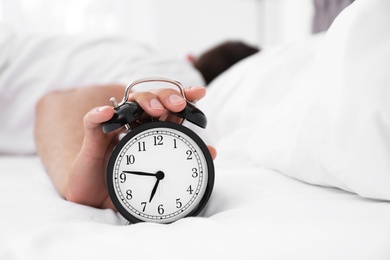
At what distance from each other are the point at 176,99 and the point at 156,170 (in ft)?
0.35

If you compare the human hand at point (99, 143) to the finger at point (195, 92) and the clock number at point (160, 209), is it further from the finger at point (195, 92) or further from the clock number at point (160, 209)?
the clock number at point (160, 209)

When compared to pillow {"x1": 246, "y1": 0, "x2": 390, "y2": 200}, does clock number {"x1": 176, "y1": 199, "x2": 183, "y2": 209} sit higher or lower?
lower

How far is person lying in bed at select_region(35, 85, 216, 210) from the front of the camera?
2.42 ft

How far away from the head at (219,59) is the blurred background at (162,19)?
1.01 metres

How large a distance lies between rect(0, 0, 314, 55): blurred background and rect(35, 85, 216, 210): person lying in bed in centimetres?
221

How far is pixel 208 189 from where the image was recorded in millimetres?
750

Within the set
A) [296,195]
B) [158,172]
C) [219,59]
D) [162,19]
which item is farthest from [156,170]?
[162,19]

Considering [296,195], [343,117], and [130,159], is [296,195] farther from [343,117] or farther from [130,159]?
[130,159]

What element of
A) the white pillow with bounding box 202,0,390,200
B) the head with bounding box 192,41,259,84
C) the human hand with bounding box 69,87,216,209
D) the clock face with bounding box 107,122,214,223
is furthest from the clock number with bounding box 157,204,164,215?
the head with bounding box 192,41,259,84

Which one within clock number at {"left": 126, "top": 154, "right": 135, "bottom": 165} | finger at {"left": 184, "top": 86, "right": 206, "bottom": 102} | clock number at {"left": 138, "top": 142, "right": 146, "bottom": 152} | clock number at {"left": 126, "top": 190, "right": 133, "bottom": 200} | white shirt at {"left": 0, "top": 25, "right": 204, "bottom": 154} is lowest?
white shirt at {"left": 0, "top": 25, "right": 204, "bottom": 154}

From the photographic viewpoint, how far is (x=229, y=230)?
0.64 metres

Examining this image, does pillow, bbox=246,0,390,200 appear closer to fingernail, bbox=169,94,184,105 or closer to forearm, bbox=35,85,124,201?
fingernail, bbox=169,94,184,105

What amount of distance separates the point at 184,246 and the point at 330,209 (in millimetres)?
231


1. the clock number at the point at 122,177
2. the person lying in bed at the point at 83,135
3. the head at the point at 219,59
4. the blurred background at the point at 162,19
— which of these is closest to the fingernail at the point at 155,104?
the person lying in bed at the point at 83,135
